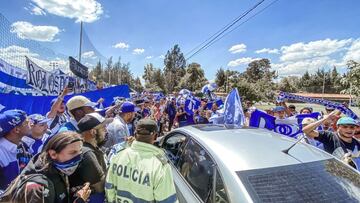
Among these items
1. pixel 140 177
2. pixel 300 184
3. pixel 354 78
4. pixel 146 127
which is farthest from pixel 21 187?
pixel 354 78

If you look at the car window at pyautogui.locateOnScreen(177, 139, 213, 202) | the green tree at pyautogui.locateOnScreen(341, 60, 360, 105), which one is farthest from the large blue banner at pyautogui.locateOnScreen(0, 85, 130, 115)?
the green tree at pyautogui.locateOnScreen(341, 60, 360, 105)

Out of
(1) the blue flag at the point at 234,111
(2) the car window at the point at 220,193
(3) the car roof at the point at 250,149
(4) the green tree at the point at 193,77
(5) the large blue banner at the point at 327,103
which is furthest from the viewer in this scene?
(4) the green tree at the point at 193,77

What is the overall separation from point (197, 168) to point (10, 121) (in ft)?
6.41

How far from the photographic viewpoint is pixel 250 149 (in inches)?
106

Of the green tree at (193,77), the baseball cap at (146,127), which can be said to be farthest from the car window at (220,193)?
the green tree at (193,77)

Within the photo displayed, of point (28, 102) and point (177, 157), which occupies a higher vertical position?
point (28, 102)

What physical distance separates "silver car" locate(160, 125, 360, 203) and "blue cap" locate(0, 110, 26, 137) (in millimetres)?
1771

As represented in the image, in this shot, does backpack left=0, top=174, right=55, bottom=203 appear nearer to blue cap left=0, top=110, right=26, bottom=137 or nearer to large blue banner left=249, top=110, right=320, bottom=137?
blue cap left=0, top=110, right=26, bottom=137

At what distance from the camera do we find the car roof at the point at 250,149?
2.49 metres

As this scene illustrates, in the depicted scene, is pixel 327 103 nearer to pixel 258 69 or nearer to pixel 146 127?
pixel 146 127

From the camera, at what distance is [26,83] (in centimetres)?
674

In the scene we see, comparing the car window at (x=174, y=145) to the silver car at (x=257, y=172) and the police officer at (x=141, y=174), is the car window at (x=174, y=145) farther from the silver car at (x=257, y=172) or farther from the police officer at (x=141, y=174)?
the police officer at (x=141, y=174)

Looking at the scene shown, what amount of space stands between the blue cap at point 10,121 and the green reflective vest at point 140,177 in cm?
128

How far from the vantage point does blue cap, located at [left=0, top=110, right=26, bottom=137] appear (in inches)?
121
